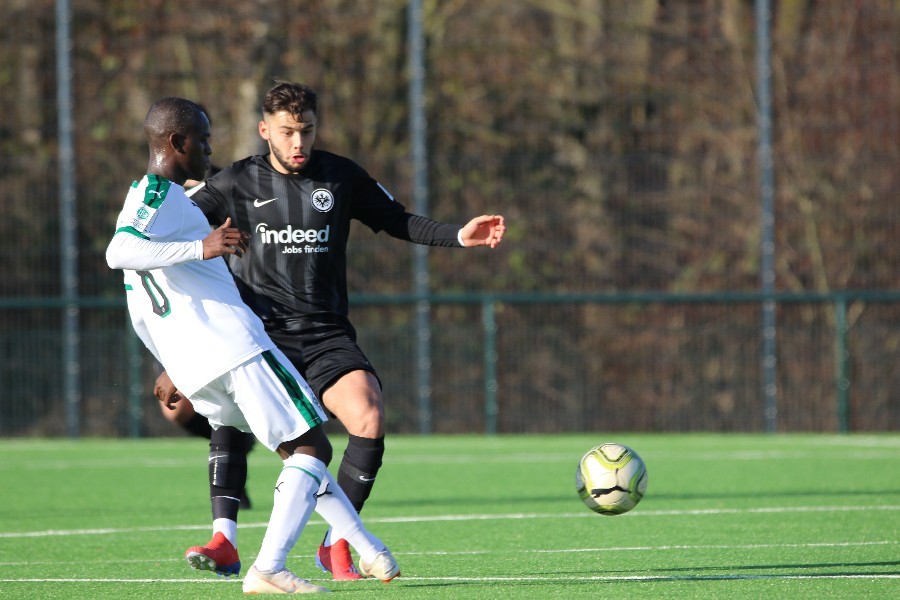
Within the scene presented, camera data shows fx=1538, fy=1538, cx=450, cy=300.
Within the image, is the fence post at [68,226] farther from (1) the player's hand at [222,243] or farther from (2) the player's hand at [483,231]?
(1) the player's hand at [222,243]

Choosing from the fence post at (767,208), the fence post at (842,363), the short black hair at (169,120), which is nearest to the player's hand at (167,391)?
the short black hair at (169,120)

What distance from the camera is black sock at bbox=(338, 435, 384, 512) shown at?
6250 mm

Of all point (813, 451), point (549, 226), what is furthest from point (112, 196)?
point (813, 451)

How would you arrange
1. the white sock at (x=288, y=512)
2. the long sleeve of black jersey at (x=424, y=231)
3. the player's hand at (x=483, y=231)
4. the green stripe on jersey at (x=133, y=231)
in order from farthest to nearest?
the long sleeve of black jersey at (x=424, y=231), the player's hand at (x=483, y=231), the white sock at (x=288, y=512), the green stripe on jersey at (x=133, y=231)

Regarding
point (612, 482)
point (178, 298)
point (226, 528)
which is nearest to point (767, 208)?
point (612, 482)

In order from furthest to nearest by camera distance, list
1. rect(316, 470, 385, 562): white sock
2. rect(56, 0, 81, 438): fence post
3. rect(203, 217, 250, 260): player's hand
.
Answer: rect(56, 0, 81, 438): fence post
rect(316, 470, 385, 562): white sock
rect(203, 217, 250, 260): player's hand

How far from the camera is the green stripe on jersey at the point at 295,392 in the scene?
541 cm

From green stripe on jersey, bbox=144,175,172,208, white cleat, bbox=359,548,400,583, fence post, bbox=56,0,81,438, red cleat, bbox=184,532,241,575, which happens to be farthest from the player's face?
fence post, bbox=56,0,81,438

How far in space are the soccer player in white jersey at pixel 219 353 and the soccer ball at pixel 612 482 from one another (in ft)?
4.64

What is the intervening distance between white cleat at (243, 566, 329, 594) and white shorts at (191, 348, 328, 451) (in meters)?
0.45

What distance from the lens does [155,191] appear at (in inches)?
212

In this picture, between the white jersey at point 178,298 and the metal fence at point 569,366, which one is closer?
the white jersey at point 178,298

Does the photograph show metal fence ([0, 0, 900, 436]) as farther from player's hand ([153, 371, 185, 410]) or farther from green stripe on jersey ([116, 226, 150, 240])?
green stripe on jersey ([116, 226, 150, 240])

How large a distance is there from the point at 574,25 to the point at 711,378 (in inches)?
155
